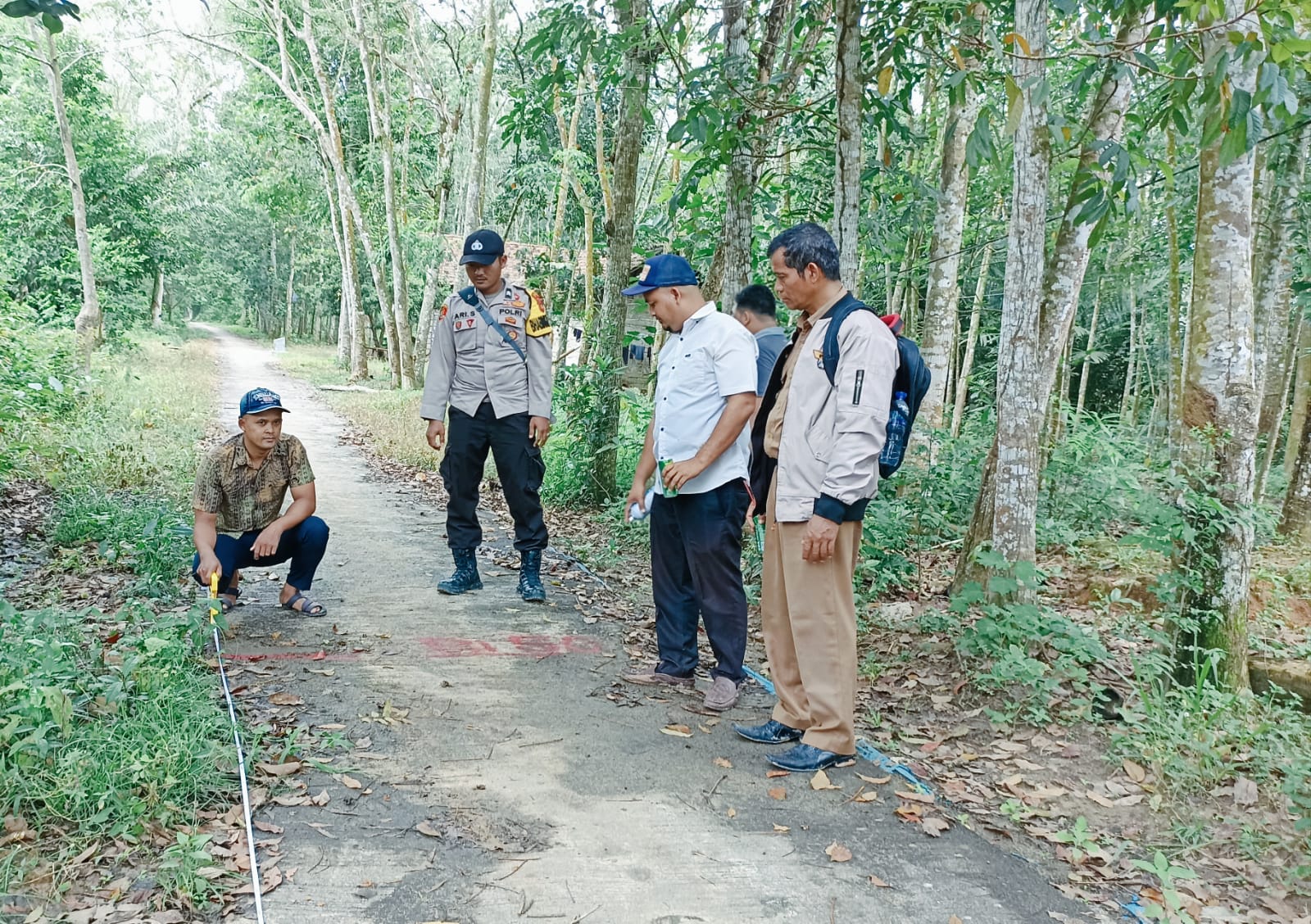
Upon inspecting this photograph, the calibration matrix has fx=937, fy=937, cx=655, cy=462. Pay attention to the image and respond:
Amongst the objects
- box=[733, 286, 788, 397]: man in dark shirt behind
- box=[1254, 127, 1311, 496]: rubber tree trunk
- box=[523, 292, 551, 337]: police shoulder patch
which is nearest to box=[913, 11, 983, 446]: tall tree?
box=[1254, 127, 1311, 496]: rubber tree trunk

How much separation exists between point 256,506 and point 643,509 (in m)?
2.15

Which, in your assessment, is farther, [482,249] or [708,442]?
[482,249]

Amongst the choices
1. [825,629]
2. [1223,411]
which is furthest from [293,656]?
[1223,411]

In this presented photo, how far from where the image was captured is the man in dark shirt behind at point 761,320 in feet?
17.4

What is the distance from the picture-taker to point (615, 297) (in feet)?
28.9

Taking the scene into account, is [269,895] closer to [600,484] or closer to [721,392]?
[721,392]

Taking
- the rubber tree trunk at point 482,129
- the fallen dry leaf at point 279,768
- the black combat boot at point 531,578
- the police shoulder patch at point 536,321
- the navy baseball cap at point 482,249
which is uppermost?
the rubber tree trunk at point 482,129

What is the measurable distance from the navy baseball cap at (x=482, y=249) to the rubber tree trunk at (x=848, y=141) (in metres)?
2.10

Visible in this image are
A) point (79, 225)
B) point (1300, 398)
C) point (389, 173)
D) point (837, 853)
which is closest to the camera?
point (837, 853)

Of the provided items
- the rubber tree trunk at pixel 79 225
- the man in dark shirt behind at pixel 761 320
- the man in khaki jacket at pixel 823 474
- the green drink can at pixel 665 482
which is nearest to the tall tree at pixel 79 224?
the rubber tree trunk at pixel 79 225

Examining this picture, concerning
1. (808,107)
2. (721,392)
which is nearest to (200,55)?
(808,107)

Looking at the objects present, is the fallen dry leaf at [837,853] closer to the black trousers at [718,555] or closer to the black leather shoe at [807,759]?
the black leather shoe at [807,759]

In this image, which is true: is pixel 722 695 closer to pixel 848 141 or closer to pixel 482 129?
pixel 848 141

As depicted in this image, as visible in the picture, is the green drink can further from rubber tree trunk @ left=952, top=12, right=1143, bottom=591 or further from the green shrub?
the green shrub
